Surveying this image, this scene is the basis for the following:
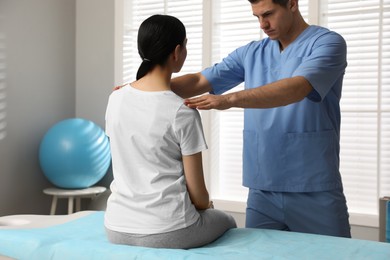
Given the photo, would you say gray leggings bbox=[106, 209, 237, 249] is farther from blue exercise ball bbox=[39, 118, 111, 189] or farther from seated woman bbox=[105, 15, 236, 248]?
blue exercise ball bbox=[39, 118, 111, 189]

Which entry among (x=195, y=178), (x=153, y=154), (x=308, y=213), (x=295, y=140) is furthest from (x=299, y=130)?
(x=153, y=154)

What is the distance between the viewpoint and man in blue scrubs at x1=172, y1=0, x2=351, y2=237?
1817 mm

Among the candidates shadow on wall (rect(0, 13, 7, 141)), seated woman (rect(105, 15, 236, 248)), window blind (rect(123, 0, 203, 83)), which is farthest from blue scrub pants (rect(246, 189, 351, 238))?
shadow on wall (rect(0, 13, 7, 141))

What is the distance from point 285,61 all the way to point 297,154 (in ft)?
1.15

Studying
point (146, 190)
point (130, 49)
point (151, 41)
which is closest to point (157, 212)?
point (146, 190)

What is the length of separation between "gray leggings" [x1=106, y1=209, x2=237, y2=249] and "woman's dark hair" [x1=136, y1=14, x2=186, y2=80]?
494 millimetres

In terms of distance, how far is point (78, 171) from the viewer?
339 cm

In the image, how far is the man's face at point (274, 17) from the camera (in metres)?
1.86

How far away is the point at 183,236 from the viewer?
151cm

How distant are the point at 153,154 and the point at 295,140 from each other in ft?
2.09

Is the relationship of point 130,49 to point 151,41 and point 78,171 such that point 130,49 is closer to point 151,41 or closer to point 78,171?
point 78,171

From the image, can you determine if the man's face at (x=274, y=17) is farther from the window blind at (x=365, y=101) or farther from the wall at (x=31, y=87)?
the wall at (x=31, y=87)

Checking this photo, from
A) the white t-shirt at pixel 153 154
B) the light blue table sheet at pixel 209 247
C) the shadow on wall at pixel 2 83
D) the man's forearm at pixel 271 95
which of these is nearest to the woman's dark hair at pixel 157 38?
the white t-shirt at pixel 153 154

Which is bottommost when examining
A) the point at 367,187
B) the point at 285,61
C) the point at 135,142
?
the point at 367,187
